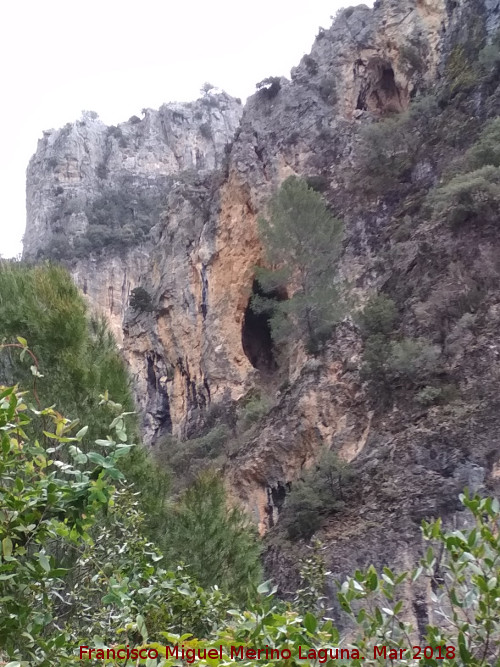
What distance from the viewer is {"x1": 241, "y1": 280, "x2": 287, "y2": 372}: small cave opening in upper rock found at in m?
21.5

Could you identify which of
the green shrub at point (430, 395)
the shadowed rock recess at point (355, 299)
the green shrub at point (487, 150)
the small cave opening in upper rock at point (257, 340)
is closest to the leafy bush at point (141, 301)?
the shadowed rock recess at point (355, 299)

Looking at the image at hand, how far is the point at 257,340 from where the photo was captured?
72.1 feet

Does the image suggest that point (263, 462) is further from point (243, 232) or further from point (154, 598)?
point (154, 598)

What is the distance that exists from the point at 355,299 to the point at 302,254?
227 cm

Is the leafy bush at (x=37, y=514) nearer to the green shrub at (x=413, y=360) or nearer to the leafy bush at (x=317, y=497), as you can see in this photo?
the leafy bush at (x=317, y=497)

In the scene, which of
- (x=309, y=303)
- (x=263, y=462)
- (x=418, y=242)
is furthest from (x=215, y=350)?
(x=418, y=242)

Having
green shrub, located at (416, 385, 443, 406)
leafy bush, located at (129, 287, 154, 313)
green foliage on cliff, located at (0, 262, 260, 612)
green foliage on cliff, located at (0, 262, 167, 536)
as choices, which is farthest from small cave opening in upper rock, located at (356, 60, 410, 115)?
green foliage on cliff, located at (0, 262, 167, 536)

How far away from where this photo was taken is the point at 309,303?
640 inches

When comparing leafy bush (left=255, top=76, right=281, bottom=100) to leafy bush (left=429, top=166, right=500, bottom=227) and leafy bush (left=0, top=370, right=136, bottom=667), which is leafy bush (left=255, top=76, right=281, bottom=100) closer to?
leafy bush (left=429, top=166, right=500, bottom=227)

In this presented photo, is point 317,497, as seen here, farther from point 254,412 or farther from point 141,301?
point 141,301

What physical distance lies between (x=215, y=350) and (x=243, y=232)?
4.33 metres

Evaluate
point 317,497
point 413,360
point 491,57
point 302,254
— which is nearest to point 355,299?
point 302,254

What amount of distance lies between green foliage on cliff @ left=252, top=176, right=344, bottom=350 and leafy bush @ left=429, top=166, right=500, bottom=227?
367cm

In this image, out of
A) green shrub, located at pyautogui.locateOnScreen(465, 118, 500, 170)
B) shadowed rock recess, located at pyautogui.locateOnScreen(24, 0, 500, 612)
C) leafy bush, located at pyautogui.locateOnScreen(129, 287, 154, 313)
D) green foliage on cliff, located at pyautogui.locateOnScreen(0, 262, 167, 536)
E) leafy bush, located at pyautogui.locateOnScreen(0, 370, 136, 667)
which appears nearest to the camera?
leafy bush, located at pyautogui.locateOnScreen(0, 370, 136, 667)
